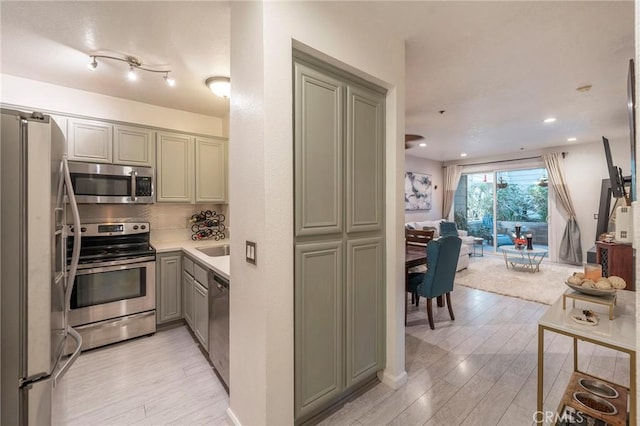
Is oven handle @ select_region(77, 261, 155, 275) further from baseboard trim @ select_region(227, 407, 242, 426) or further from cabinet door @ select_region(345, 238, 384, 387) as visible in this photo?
cabinet door @ select_region(345, 238, 384, 387)

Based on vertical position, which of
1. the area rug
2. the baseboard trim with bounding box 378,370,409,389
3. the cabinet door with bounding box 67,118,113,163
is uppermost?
the cabinet door with bounding box 67,118,113,163

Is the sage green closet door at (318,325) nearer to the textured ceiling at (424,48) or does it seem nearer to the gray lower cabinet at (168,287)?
the textured ceiling at (424,48)

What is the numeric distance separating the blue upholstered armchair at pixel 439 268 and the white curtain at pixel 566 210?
4826mm

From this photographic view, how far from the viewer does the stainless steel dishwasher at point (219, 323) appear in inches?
75.3

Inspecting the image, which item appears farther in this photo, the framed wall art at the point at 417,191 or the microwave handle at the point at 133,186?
the framed wall art at the point at 417,191

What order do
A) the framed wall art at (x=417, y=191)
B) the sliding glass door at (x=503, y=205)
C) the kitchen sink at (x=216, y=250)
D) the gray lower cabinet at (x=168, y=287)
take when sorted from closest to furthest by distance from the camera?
the gray lower cabinet at (x=168, y=287) < the kitchen sink at (x=216, y=250) < the sliding glass door at (x=503, y=205) < the framed wall art at (x=417, y=191)

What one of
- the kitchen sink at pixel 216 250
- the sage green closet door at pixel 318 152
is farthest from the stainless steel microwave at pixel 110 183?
the sage green closet door at pixel 318 152

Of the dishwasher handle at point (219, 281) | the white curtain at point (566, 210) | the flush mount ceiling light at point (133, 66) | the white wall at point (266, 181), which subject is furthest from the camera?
the white curtain at point (566, 210)

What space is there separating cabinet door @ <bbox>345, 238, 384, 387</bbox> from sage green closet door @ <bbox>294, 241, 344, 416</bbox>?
0.08 metres

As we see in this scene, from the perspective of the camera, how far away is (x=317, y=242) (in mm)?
1646

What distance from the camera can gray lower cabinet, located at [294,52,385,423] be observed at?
61.5 inches

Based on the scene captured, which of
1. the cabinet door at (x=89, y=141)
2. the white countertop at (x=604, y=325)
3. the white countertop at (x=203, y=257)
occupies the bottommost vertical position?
the white countertop at (x=604, y=325)

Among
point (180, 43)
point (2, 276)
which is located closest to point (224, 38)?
point (180, 43)

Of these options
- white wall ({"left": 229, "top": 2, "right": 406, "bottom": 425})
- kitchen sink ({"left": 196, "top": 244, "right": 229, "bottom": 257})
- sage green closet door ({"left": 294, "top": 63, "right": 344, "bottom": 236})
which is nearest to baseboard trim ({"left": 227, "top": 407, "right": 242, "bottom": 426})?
white wall ({"left": 229, "top": 2, "right": 406, "bottom": 425})
